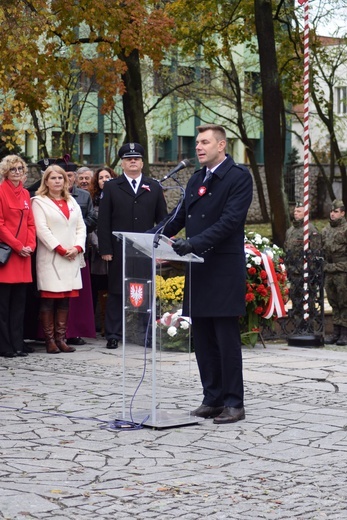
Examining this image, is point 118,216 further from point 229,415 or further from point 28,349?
point 229,415

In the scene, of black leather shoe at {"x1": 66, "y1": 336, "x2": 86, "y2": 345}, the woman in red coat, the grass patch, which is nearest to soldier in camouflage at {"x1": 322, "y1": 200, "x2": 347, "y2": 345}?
black leather shoe at {"x1": 66, "y1": 336, "x2": 86, "y2": 345}

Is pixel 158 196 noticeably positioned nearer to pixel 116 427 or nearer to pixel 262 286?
pixel 262 286

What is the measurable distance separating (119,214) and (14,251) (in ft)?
4.51

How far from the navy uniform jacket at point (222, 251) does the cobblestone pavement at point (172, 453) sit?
46 centimetres

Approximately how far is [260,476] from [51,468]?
1.19m

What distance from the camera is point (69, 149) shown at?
1542 inches

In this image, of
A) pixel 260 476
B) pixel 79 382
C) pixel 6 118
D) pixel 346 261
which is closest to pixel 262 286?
pixel 346 261

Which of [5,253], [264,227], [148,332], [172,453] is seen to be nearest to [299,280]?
[5,253]

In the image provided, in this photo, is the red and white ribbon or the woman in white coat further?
the red and white ribbon

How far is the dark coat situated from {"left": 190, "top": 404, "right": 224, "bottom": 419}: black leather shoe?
4593mm

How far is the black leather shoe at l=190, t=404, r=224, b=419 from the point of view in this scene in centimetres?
866

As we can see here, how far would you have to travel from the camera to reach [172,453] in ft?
24.2

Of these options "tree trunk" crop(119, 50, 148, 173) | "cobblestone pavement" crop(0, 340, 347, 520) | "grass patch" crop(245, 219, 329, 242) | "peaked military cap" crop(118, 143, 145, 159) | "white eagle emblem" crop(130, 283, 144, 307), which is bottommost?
"cobblestone pavement" crop(0, 340, 347, 520)

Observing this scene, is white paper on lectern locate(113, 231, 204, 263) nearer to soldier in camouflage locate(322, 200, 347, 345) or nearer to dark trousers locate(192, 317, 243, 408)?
dark trousers locate(192, 317, 243, 408)
